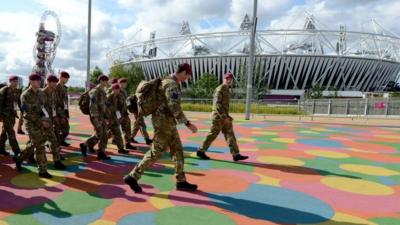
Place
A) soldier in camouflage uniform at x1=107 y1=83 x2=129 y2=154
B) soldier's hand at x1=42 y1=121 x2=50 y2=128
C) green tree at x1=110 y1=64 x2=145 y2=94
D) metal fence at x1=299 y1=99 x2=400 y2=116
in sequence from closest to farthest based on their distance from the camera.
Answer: soldier's hand at x1=42 y1=121 x2=50 y2=128 < soldier in camouflage uniform at x1=107 y1=83 x2=129 y2=154 < metal fence at x1=299 y1=99 x2=400 y2=116 < green tree at x1=110 y1=64 x2=145 y2=94

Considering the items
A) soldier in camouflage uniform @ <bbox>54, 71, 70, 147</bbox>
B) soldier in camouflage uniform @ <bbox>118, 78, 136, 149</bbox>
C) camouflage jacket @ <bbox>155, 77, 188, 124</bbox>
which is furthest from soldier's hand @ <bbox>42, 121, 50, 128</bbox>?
soldier in camouflage uniform @ <bbox>118, 78, 136, 149</bbox>

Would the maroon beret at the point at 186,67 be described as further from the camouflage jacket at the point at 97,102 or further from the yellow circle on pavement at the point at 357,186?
the yellow circle on pavement at the point at 357,186

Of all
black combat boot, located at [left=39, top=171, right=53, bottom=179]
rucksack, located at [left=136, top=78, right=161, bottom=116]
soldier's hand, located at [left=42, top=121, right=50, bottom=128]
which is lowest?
black combat boot, located at [left=39, top=171, right=53, bottom=179]

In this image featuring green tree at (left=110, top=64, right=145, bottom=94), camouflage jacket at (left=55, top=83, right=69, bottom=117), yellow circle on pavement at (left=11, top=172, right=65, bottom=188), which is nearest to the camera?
yellow circle on pavement at (left=11, top=172, right=65, bottom=188)

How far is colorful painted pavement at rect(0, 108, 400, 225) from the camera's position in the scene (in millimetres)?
4406

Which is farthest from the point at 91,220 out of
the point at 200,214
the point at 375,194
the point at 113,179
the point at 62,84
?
the point at 62,84

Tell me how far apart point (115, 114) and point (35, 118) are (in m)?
2.28

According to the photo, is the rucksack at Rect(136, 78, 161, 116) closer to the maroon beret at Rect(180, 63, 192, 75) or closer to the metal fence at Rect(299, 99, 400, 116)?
the maroon beret at Rect(180, 63, 192, 75)

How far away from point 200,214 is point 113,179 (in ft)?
6.99

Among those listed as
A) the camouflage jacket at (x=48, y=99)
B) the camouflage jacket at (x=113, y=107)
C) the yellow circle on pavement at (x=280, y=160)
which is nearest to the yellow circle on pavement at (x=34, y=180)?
the camouflage jacket at (x=48, y=99)

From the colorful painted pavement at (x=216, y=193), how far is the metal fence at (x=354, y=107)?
796 inches

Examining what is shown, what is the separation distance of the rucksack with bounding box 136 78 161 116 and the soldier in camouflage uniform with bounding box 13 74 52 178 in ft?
6.66

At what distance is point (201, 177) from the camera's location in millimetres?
6367

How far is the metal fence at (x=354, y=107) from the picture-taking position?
87.3 ft
